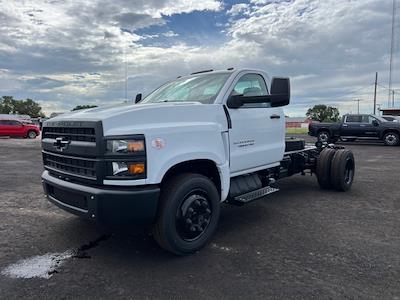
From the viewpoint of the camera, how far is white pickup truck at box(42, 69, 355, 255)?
3.61 meters

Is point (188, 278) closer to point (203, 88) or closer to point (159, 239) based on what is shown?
point (159, 239)

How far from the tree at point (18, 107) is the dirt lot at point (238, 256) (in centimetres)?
10412

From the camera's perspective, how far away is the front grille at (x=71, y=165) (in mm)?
3756

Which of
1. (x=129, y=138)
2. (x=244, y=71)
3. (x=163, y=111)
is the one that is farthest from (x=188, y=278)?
(x=244, y=71)

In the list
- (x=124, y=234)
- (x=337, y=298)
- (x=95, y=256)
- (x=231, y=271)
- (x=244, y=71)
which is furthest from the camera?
(x=244, y=71)

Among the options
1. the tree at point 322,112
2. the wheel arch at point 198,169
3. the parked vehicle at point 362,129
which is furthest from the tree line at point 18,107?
the wheel arch at point 198,169

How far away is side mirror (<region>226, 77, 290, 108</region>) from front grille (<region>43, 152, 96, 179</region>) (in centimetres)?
189

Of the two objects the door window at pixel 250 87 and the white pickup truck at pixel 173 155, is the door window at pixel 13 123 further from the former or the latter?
the door window at pixel 250 87

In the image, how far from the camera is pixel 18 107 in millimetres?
101688

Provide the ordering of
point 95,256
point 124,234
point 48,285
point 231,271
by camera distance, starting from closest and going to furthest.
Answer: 1. point 48,285
2. point 231,271
3. point 95,256
4. point 124,234

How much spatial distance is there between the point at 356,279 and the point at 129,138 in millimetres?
2521

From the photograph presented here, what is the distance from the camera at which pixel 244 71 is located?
17.4 ft

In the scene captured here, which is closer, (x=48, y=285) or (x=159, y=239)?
(x=48, y=285)

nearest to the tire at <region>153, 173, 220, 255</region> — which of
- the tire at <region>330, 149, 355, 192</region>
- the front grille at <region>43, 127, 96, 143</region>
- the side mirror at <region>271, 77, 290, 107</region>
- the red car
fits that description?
the front grille at <region>43, 127, 96, 143</region>
